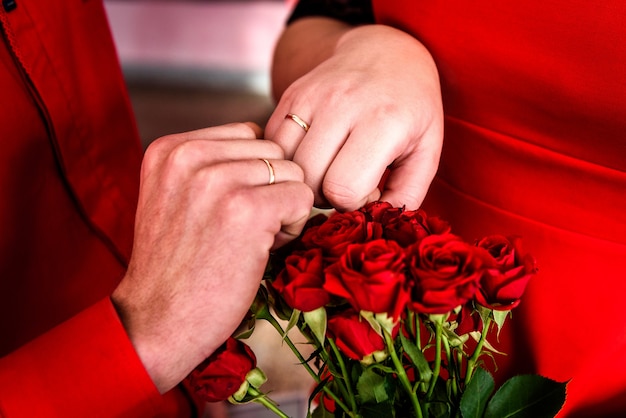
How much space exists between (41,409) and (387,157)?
385 millimetres

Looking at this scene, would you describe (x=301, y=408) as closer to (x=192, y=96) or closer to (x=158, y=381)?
(x=158, y=381)

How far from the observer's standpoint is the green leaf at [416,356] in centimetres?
46

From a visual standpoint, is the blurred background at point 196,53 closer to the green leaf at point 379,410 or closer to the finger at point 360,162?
the finger at point 360,162

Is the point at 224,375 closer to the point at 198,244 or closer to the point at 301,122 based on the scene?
the point at 198,244

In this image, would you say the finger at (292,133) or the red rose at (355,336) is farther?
the finger at (292,133)

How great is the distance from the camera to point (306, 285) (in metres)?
0.44

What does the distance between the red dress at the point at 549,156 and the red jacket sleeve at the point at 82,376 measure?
0.44 meters

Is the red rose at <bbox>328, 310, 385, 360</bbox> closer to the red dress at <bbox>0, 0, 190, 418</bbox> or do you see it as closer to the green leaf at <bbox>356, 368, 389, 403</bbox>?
the green leaf at <bbox>356, 368, 389, 403</bbox>

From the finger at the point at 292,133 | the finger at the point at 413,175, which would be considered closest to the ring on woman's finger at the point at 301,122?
the finger at the point at 292,133

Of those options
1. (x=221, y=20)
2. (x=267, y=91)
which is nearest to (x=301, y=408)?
(x=267, y=91)

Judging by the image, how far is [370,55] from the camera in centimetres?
64

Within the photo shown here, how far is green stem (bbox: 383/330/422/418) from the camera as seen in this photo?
444 millimetres

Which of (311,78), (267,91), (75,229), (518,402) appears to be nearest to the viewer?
(518,402)

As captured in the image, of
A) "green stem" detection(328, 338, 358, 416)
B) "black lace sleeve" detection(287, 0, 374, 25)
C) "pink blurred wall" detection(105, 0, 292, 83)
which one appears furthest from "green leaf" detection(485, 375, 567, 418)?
"pink blurred wall" detection(105, 0, 292, 83)
